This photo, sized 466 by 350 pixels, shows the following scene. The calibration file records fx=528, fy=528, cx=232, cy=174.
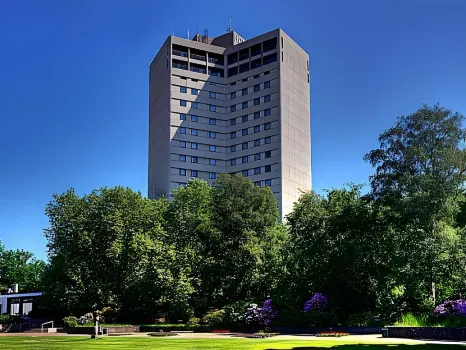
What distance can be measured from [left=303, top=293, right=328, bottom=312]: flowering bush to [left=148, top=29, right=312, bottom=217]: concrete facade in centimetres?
7221

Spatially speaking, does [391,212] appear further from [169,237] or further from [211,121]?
[211,121]

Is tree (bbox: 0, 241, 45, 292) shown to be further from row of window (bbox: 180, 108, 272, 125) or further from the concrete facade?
row of window (bbox: 180, 108, 272, 125)

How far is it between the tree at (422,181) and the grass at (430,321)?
2.85 m

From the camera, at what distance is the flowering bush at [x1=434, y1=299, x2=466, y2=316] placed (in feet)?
88.5

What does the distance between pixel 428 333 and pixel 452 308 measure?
3.05m

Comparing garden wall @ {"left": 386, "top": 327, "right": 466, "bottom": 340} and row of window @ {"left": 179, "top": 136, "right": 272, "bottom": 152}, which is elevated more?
row of window @ {"left": 179, "top": 136, "right": 272, "bottom": 152}

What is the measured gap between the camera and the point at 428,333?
26172mm

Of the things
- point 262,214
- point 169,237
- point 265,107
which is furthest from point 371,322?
point 265,107

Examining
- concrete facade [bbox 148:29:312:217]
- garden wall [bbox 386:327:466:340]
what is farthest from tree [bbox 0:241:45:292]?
garden wall [bbox 386:327:466:340]

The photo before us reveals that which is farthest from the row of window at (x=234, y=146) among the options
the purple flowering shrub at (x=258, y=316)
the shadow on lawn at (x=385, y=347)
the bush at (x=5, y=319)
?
the shadow on lawn at (x=385, y=347)

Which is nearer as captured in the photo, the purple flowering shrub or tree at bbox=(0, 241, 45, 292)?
the purple flowering shrub

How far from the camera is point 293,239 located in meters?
42.2

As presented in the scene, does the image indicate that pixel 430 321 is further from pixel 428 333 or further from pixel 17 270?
pixel 17 270

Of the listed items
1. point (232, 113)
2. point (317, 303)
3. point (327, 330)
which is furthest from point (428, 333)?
point (232, 113)
